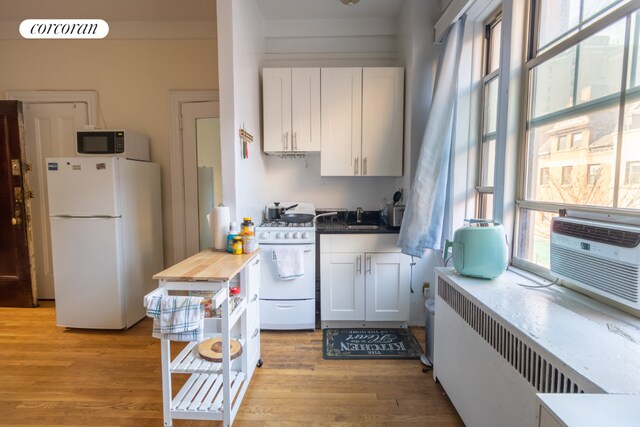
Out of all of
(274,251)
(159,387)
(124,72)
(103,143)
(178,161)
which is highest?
(124,72)

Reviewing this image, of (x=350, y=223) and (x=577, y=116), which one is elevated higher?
(x=577, y=116)

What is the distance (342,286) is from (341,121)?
146 centimetres

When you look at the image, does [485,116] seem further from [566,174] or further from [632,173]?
[632,173]

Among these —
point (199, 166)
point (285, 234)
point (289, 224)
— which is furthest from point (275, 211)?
point (199, 166)

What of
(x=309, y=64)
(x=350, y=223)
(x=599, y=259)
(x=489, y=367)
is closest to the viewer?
(x=599, y=259)

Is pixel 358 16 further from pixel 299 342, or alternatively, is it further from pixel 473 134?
pixel 299 342

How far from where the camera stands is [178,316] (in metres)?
1.34

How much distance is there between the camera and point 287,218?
274 cm

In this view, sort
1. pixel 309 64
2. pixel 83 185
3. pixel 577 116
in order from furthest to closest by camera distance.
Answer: pixel 309 64, pixel 83 185, pixel 577 116

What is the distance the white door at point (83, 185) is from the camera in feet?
8.17

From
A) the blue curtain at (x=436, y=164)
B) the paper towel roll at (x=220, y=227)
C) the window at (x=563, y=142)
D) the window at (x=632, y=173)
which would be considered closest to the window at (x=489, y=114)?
the blue curtain at (x=436, y=164)

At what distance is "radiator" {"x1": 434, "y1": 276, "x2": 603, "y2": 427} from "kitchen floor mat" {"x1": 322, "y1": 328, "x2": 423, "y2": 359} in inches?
18.6

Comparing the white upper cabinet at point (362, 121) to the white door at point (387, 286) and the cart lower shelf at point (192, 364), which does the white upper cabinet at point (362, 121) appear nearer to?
the white door at point (387, 286)

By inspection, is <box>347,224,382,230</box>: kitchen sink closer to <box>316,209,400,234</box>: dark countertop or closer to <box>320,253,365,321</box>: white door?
<box>316,209,400,234</box>: dark countertop
